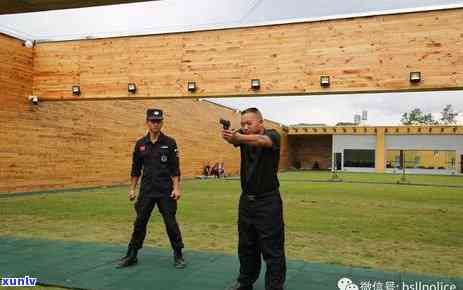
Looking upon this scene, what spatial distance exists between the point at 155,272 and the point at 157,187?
33.2 inches

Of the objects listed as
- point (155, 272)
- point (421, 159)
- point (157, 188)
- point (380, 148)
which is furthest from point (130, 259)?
point (421, 159)

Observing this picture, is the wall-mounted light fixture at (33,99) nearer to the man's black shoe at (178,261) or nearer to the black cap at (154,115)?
the black cap at (154,115)

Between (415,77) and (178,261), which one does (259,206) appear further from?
(415,77)

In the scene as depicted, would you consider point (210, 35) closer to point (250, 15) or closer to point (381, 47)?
point (250, 15)

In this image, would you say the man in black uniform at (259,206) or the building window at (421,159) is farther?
the building window at (421,159)

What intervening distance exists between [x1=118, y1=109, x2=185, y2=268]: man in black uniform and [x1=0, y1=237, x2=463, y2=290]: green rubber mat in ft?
0.70

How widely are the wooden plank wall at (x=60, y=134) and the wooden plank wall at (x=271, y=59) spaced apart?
2.68 feet

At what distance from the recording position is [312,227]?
298 inches

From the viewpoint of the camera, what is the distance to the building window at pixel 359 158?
126ft

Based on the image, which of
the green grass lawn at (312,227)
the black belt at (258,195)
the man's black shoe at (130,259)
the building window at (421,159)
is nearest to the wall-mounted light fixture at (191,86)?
the green grass lawn at (312,227)

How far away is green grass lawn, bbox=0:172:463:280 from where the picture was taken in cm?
539

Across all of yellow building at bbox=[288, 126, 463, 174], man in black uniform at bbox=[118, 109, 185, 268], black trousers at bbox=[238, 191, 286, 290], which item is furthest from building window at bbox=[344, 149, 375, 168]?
black trousers at bbox=[238, 191, 286, 290]

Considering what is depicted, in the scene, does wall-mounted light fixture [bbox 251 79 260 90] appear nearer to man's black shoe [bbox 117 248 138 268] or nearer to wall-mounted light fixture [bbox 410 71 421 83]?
wall-mounted light fixture [bbox 410 71 421 83]

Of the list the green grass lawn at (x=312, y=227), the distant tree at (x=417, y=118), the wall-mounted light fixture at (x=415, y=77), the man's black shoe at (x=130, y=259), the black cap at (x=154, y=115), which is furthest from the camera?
the distant tree at (x=417, y=118)
